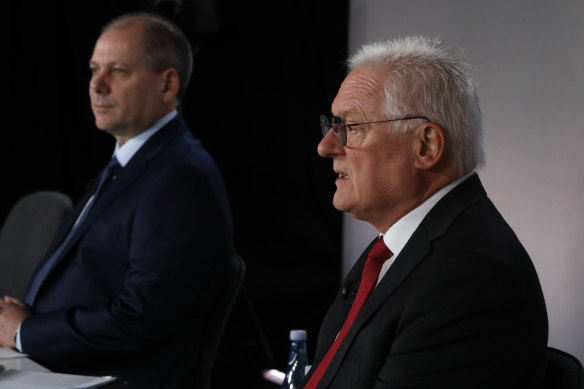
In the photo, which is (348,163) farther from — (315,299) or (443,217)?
(315,299)

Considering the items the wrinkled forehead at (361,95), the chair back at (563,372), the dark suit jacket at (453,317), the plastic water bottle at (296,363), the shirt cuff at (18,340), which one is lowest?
the shirt cuff at (18,340)

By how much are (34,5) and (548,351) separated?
14.7 feet

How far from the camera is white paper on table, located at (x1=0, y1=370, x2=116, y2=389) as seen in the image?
1.57m

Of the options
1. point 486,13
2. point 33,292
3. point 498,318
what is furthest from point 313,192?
point 498,318

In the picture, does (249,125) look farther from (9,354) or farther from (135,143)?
(9,354)

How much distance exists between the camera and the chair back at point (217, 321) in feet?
7.29

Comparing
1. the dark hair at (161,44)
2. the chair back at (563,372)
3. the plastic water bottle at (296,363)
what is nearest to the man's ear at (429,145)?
the chair back at (563,372)

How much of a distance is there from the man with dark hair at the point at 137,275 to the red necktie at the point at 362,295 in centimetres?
76

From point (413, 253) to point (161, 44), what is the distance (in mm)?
1575

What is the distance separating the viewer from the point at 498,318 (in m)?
1.20

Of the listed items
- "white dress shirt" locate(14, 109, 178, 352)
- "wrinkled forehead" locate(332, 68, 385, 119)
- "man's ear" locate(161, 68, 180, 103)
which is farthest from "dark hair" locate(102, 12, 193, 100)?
"wrinkled forehead" locate(332, 68, 385, 119)

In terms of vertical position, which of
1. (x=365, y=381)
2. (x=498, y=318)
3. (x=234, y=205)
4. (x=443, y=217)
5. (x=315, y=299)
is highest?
(x=443, y=217)

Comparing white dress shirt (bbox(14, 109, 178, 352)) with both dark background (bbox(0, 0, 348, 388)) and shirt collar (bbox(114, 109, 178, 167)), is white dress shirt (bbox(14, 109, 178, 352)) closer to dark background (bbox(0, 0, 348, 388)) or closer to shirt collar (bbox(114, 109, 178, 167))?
shirt collar (bbox(114, 109, 178, 167))

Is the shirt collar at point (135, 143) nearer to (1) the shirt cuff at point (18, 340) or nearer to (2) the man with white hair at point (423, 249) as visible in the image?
(1) the shirt cuff at point (18, 340)
